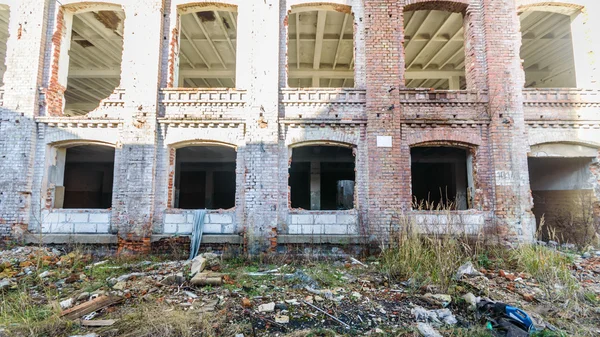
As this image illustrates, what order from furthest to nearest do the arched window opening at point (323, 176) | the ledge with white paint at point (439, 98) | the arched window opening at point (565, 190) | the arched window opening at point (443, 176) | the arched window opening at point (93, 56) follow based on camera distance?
the arched window opening at point (323, 176) → the arched window opening at point (93, 56) → the arched window opening at point (443, 176) → the arched window opening at point (565, 190) → the ledge with white paint at point (439, 98)

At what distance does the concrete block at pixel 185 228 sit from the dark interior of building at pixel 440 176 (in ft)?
19.6

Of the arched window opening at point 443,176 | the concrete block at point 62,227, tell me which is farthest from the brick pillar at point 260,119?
the concrete block at point 62,227

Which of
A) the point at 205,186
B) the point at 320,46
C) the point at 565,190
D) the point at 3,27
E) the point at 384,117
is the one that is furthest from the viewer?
the point at 205,186

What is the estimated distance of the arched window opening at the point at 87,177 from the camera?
11812 millimetres

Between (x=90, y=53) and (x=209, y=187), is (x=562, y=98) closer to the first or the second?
(x=209, y=187)

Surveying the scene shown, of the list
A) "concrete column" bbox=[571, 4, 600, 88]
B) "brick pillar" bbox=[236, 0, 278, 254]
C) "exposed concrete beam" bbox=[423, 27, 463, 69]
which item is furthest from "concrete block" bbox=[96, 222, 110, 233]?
"concrete column" bbox=[571, 4, 600, 88]

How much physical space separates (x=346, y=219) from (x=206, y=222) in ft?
11.8

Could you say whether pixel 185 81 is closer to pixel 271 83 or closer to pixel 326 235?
pixel 271 83

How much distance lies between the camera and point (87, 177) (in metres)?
13.9

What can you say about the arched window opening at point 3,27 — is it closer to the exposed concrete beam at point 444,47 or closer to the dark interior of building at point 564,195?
the exposed concrete beam at point 444,47

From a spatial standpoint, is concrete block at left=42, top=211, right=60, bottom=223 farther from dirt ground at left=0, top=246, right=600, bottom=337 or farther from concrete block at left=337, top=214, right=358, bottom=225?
concrete block at left=337, top=214, right=358, bottom=225

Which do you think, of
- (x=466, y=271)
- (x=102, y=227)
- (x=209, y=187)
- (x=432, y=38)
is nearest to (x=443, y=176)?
(x=432, y=38)

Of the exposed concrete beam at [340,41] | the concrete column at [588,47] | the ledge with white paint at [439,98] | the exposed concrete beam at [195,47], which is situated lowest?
the ledge with white paint at [439,98]

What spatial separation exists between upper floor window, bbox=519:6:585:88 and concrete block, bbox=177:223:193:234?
36.2 feet
